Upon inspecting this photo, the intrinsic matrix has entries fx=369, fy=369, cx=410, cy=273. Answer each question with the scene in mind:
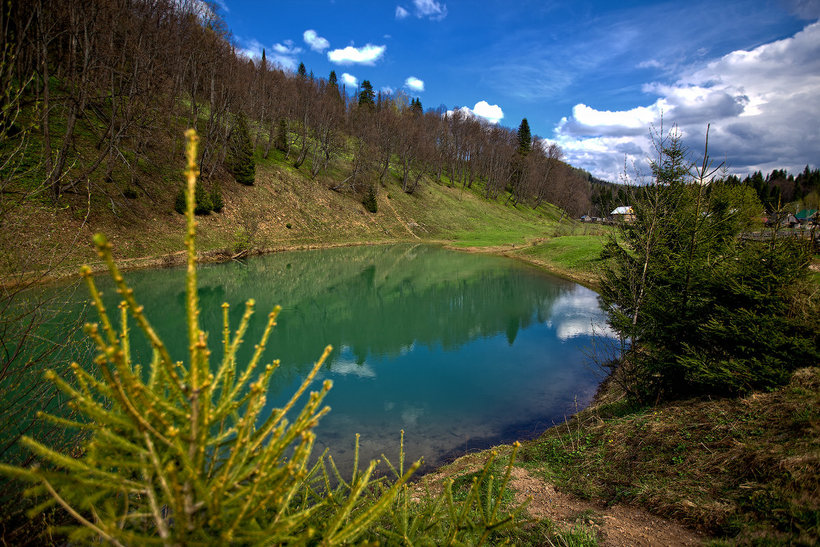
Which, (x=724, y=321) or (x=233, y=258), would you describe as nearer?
(x=724, y=321)

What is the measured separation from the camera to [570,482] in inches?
223

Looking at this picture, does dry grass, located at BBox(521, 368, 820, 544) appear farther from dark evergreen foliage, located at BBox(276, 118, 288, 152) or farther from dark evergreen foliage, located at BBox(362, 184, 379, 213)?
dark evergreen foliage, located at BBox(276, 118, 288, 152)

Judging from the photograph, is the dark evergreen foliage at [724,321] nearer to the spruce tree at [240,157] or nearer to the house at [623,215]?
the house at [623,215]

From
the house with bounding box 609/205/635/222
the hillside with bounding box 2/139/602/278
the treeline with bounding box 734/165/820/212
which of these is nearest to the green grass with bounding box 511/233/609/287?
the hillside with bounding box 2/139/602/278

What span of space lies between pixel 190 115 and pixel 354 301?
1975cm

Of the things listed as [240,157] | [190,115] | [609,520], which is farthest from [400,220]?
[609,520]

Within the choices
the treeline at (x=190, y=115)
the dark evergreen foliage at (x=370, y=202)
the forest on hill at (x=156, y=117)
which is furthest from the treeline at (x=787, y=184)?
the dark evergreen foliage at (x=370, y=202)

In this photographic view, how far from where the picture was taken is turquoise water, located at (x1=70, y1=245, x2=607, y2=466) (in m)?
8.51

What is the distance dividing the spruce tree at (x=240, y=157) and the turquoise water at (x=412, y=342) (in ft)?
42.3

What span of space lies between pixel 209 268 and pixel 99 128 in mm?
12719

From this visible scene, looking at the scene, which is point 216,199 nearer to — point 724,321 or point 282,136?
point 282,136

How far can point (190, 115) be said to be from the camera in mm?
26375

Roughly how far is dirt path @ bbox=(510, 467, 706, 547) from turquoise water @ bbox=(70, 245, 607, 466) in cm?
237

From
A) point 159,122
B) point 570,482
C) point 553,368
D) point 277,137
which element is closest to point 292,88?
point 277,137
